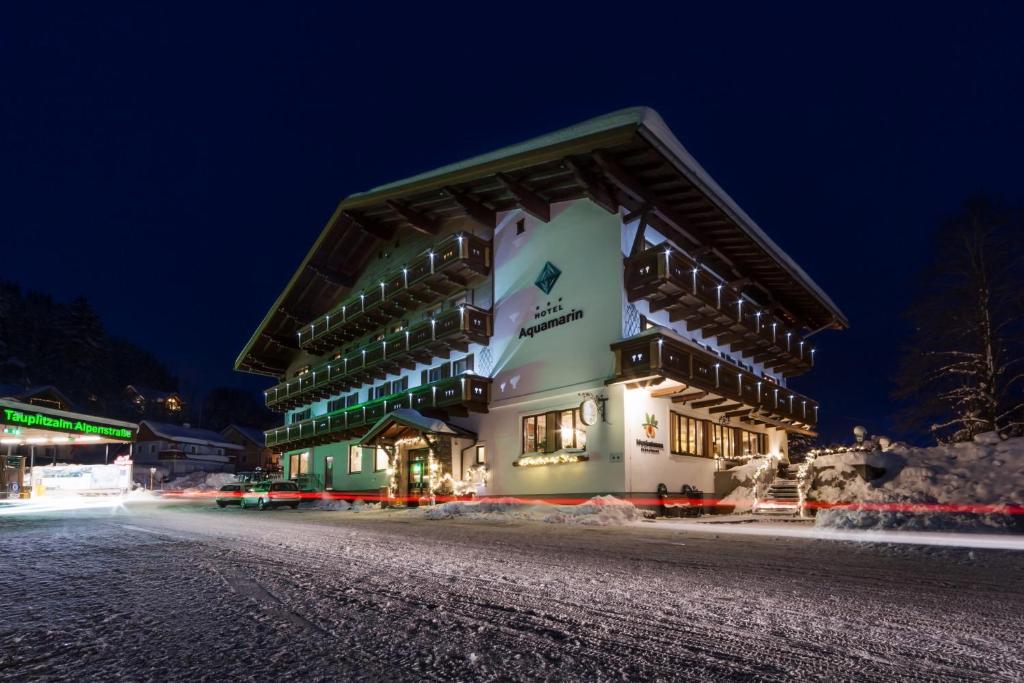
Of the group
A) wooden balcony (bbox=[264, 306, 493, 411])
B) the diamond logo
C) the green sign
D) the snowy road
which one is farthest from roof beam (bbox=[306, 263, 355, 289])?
the snowy road

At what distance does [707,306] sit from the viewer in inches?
944

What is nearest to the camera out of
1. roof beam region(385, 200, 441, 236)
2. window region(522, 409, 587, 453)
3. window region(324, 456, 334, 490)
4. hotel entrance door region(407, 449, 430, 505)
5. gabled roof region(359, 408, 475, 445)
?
window region(522, 409, 587, 453)

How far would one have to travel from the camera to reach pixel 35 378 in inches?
2995

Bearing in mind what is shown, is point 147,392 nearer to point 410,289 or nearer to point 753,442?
point 410,289

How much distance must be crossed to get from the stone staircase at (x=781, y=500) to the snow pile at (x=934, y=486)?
196cm

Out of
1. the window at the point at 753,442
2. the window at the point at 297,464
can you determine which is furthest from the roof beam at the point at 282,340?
the window at the point at 753,442

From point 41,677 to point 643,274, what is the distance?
19705 millimetres

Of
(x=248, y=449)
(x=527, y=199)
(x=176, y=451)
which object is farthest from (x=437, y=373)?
(x=248, y=449)

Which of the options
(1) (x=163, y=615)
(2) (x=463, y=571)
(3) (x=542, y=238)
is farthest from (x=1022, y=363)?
(1) (x=163, y=615)

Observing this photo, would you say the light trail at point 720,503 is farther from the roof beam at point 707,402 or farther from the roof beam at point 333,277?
the roof beam at point 333,277

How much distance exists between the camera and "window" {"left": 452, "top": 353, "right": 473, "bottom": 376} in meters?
28.8

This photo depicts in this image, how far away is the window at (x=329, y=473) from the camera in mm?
39997

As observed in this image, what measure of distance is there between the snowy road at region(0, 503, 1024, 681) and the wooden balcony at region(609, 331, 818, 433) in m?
10.9

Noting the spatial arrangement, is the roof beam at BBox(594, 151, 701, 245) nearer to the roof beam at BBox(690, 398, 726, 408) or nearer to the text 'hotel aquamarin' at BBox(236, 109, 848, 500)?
the text 'hotel aquamarin' at BBox(236, 109, 848, 500)
